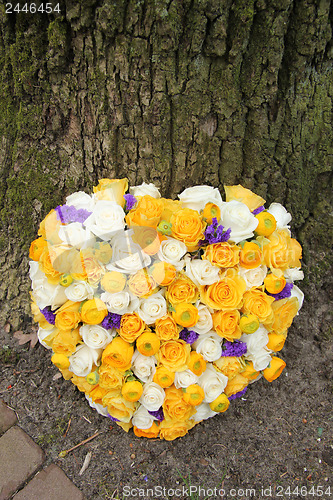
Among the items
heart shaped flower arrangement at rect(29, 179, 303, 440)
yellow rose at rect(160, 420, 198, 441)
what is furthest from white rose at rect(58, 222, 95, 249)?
yellow rose at rect(160, 420, 198, 441)

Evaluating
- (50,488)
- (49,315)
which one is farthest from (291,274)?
(50,488)

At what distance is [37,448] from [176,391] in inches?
34.0

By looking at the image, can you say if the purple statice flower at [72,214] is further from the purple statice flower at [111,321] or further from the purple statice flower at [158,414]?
the purple statice flower at [158,414]

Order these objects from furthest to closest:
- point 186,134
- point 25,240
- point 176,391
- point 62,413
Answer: point 25,240
point 62,413
point 186,134
point 176,391

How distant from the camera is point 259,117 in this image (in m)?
1.88

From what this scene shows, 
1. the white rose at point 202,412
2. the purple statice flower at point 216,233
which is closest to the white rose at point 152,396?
the white rose at point 202,412

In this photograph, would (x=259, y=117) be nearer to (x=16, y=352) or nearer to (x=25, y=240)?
(x=25, y=240)

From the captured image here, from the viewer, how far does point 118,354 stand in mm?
1638

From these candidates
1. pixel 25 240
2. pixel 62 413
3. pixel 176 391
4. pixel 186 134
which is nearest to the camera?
pixel 176 391

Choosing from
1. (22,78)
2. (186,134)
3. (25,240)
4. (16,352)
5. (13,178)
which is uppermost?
(22,78)

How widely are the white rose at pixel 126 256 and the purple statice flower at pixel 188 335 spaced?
40 centimetres

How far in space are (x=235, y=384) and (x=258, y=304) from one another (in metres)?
0.49

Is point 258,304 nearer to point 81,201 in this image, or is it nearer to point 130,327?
point 130,327

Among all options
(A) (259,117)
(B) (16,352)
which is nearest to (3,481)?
(B) (16,352)
